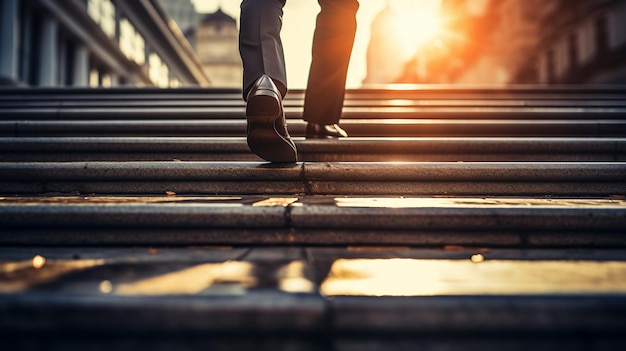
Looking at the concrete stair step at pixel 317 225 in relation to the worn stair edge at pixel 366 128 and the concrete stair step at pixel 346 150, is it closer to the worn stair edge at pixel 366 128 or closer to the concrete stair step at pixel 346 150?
the concrete stair step at pixel 346 150

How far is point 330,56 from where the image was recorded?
3.14 metres

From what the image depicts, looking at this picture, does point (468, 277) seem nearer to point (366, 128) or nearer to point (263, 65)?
point (263, 65)

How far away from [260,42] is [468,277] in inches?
63.3

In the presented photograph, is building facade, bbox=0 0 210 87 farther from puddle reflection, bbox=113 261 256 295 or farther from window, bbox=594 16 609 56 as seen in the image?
window, bbox=594 16 609 56

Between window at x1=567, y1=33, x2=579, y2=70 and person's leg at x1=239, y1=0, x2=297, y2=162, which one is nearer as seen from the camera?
person's leg at x1=239, y1=0, x2=297, y2=162

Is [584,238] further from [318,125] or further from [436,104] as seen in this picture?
[436,104]

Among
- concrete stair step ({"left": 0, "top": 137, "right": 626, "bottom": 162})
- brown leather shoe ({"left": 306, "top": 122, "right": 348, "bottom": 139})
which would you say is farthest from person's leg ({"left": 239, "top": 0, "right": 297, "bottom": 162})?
brown leather shoe ({"left": 306, "top": 122, "right": 348, "bottom": 139})

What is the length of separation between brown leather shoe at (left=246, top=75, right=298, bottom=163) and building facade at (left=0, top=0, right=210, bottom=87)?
16949mm

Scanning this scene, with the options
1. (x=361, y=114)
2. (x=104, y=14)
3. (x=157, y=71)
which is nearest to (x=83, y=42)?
(x=104, y=14)

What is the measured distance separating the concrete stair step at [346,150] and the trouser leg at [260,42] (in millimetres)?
797

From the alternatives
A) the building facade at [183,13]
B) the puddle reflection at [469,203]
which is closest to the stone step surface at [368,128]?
the puddle reflection at [469,203]

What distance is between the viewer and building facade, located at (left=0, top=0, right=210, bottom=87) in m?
17.9

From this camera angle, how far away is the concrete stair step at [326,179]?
8.64 feet

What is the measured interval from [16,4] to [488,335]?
67.7 feet
